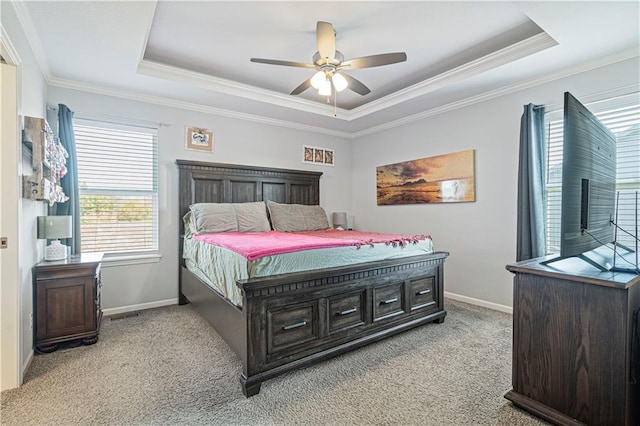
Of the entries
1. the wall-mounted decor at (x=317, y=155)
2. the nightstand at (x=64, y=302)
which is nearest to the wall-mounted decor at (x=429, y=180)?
the wall-mounted decor at (x=317, y=155)

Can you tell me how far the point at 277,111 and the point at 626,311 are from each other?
3.99m

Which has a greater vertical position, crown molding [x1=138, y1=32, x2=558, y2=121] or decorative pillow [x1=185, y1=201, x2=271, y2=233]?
crown molding [x1=138, y1=32, x2=558, y2=121]

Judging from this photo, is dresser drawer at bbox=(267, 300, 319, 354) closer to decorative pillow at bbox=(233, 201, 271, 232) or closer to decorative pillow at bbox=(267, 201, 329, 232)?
decorative pillow at bbox=(233, 201, 271, 232)

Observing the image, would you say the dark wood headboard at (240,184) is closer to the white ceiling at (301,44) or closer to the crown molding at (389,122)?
the crown molding at (389,122)

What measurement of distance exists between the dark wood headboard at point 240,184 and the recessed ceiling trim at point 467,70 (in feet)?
4.73

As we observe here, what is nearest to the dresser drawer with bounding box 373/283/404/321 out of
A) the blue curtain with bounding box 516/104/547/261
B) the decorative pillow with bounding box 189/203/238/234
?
the blue curtain with bounding box 516/104/547/261

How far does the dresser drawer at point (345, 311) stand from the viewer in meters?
2.37

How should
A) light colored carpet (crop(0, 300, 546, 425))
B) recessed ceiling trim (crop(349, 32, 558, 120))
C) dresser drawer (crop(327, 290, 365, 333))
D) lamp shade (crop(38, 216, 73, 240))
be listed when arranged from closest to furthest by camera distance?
light colored carpet (crop(0, 300, 546, 425)), dresser drawer (crop(327, 290, 365, 333)), lamp shade (crop(38, 216, 73, 240)), recessed ceiling trim (crop(349, 32, 558, 120))

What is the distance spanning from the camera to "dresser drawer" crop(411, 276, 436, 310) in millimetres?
2935

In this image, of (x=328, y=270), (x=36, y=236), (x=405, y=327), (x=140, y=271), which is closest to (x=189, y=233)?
(x=140, y=271)

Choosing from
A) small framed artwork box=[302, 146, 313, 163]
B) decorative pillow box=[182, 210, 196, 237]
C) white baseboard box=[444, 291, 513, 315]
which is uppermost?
small framed artwork box=[302, 146, 313, 163]

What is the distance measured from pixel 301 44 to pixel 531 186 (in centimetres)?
270

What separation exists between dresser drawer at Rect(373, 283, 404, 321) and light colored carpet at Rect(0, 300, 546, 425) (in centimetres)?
25

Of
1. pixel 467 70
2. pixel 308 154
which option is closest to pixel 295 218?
pixel 308 154
